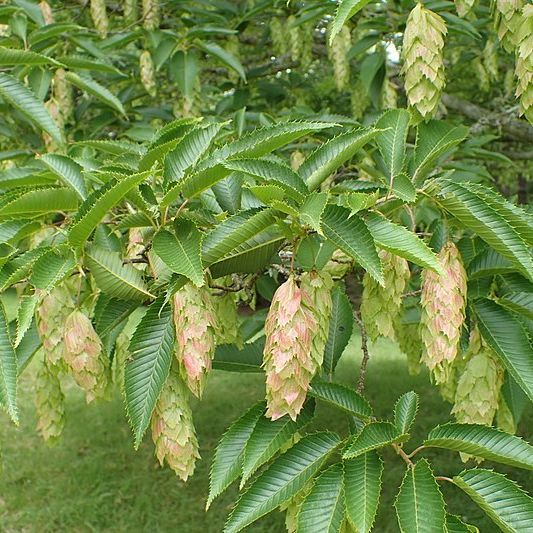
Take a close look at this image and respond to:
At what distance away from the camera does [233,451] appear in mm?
1174

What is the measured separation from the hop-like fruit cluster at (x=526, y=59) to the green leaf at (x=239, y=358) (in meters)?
0.66

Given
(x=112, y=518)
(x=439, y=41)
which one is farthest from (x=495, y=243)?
(x=112, y=518)

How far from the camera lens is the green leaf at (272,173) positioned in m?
1.02

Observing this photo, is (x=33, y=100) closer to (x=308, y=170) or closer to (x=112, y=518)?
(x=308, y=170)

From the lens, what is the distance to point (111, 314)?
1.21 meters

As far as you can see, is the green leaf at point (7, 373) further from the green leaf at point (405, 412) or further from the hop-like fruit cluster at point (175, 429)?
the green leaf at point (405, 412)

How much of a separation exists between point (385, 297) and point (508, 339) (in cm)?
23

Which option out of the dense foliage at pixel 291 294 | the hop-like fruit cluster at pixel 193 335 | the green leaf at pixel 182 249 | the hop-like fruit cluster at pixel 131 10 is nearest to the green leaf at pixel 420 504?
the dense foliage at pixel 291 294

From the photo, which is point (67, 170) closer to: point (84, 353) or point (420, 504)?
point (84, 353)

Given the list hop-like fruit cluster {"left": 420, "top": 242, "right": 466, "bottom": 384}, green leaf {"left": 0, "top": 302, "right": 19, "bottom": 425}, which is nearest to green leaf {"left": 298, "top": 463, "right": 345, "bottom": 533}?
hop-like fruit cluster {"left": 420, "top": 242, "right": 466, "bottom": 384}

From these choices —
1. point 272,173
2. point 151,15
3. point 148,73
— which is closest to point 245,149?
point 272,173

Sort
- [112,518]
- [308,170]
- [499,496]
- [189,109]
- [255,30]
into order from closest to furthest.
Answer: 1. [499,496]
2. [308,170]
3. [189,109]
4. [112,518]
5. [255,30]

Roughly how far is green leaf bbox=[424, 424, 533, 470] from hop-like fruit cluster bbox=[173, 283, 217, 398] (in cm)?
39

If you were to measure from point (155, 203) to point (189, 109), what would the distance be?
1.71 meters
